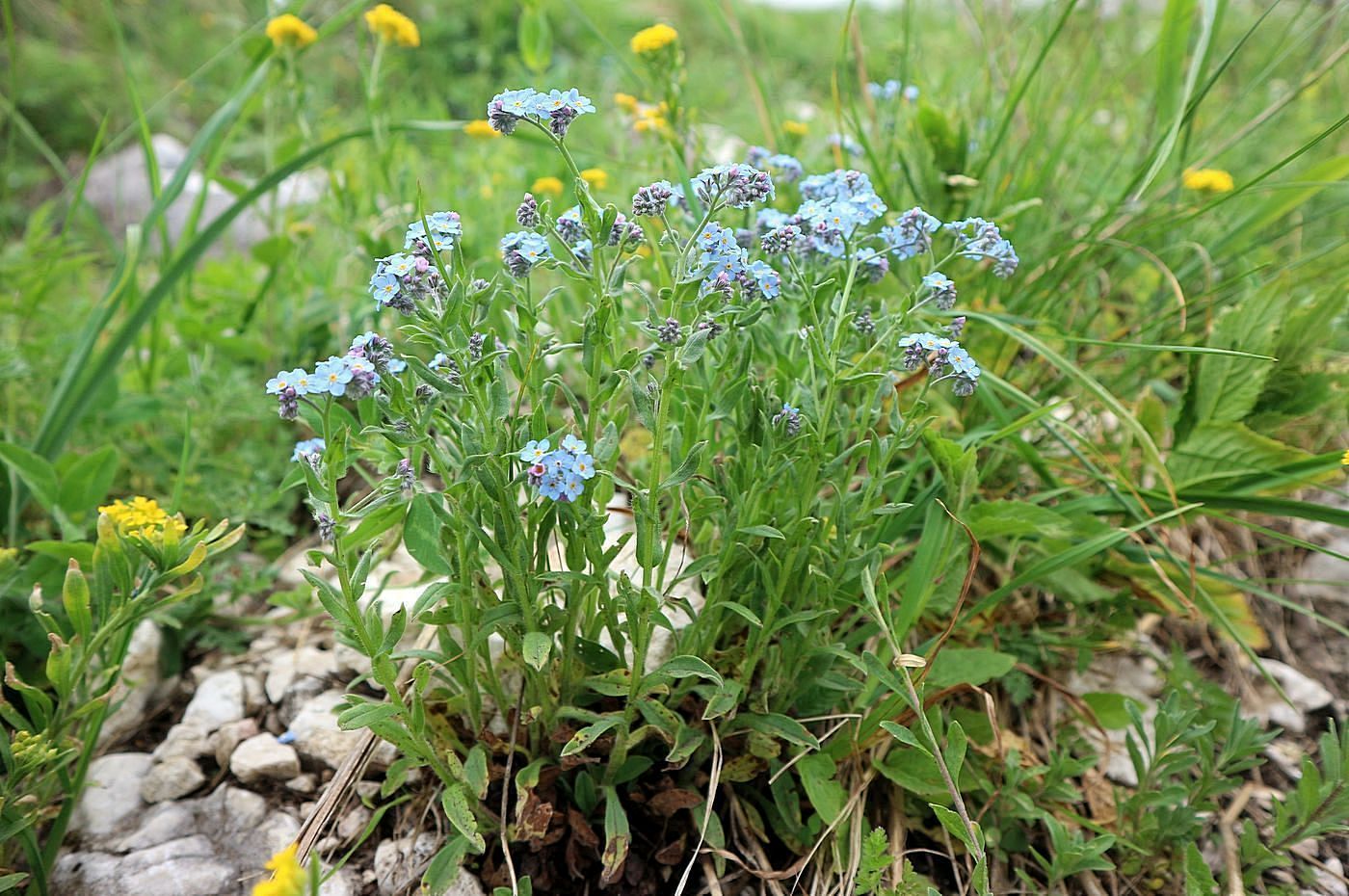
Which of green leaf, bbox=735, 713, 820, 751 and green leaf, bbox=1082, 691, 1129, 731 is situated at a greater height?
green leaf, bbox=735, 713, 820, 751

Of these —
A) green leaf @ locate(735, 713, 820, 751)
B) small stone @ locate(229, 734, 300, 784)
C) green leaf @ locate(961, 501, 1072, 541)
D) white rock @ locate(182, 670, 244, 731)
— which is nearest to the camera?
green leaf @ locate(735, 713, 820, 751)

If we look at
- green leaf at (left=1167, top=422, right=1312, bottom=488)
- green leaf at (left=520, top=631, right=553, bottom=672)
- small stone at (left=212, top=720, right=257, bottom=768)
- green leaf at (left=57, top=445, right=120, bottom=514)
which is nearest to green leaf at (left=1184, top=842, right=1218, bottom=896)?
green leaf at (left=1167, top=422, right=1312, bottom=488)

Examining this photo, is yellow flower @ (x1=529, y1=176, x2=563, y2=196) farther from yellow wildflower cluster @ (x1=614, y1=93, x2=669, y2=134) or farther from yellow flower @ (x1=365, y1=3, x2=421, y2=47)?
yellow flower @ (x1=365, y1=3, x2=421, y2=47)

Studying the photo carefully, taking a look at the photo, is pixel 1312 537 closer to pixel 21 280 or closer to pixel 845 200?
pixel 845 200

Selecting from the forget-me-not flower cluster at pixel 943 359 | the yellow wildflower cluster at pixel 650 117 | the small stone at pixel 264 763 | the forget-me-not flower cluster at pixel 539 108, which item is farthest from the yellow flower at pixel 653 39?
the small stone at pixel 264 763

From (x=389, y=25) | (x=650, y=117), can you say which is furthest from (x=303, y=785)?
(x=389, y=25)

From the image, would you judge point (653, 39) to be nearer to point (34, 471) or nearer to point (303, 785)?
point (34, 471)

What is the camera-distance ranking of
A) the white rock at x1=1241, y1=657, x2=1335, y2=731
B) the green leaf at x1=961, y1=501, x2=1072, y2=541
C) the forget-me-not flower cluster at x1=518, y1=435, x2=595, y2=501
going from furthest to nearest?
the white rock at x1=1241, y1=657, x2=1335, y2=731 → the green leaf at x1=961, y1=501, x2=1072, y2=541 → the forget-me-not flower cluster at x1=518, y1=435, x2=595, y2=501
